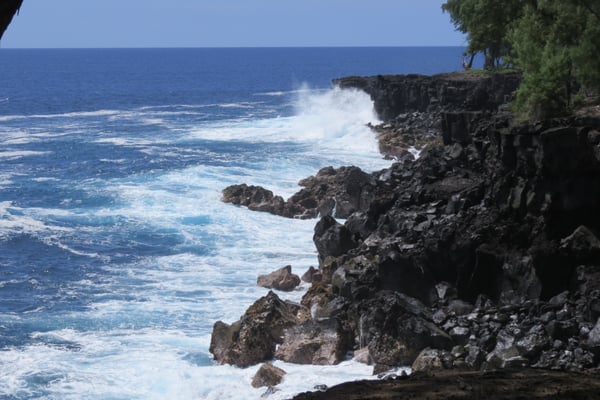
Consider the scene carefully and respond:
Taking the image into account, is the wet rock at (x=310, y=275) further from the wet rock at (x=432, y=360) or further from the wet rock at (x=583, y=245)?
the wet rock at (x=432, y=360)

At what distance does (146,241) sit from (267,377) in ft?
60.4

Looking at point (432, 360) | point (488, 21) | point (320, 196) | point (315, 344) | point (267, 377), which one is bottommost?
point (267, 377)

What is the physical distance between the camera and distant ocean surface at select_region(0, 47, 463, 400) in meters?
24.2

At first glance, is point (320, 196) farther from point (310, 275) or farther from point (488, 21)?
point (488, 21)

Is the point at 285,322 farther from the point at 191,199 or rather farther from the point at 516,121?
the point at 191,199

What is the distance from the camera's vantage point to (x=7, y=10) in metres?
7.45

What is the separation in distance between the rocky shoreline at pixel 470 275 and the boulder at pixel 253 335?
0.10 feet

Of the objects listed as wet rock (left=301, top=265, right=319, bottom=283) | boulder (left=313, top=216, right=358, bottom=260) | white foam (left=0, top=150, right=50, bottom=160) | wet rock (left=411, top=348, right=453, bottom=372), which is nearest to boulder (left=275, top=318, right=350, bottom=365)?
wet rock (left=411, top=348, right=453, bottom=372)

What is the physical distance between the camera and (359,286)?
2728cm

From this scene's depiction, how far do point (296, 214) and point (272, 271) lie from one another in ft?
34.2

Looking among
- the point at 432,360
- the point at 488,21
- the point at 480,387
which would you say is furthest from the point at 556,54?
the point at 488,21

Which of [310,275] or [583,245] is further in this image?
[310,275]

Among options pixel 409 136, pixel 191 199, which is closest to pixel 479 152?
pixel 191 199

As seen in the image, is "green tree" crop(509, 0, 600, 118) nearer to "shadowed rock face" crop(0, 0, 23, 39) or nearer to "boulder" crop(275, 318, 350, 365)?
"boulder" crop(275, 318, 350, 365)
